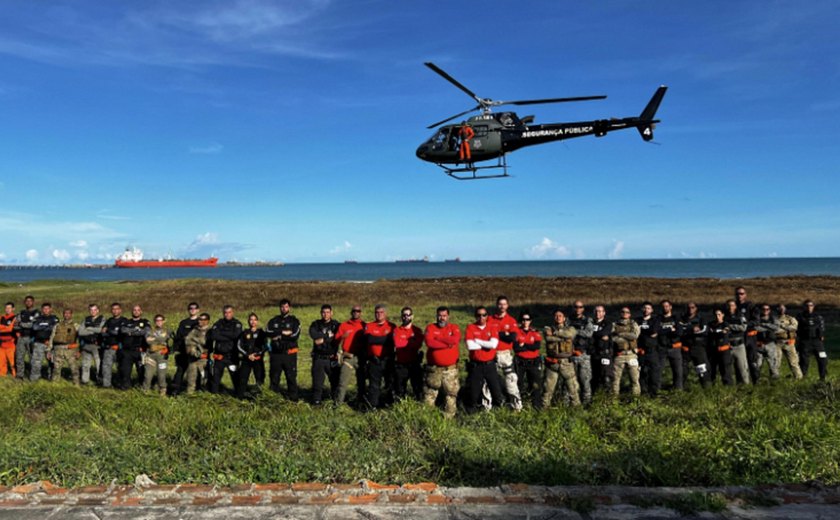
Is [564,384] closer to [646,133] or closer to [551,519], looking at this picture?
[551,519]

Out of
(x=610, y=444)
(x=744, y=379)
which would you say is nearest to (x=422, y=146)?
(x=744, y=379)

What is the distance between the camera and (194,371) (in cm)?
1042

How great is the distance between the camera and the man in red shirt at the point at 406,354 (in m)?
9.38

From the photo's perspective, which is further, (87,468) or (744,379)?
(744,379)

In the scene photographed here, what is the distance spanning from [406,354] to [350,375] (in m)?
1.13

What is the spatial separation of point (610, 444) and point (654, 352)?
3887 mm

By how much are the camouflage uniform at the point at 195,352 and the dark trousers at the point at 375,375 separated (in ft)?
11.4

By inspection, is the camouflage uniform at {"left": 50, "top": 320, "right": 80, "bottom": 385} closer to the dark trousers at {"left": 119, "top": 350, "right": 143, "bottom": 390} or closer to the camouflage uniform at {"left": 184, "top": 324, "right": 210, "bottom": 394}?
the dark trousers at {"left": 119, "top": 350, "right": 143, "bottom": 390}

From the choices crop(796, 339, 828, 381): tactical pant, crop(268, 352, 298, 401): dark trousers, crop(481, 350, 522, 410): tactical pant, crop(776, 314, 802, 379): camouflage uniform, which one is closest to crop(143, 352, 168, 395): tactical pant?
crop(268, 352, 298, 401): dark trousers

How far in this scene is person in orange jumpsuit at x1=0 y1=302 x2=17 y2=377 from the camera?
38.3 feet

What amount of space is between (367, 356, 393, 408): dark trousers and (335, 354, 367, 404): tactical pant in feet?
0.96

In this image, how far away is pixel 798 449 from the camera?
6.36 metres

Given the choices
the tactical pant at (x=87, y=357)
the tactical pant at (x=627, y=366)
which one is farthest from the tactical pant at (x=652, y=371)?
the tactical pant at (x=87, y=357)

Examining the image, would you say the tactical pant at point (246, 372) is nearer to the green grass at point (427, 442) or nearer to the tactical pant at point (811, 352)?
the green grass at point (427, 442)
